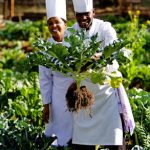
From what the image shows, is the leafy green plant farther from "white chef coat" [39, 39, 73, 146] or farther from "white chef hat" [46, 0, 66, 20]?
"white chef hat" [46, 0, 66, 20]

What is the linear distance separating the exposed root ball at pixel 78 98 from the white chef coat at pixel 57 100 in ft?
A: 0.72

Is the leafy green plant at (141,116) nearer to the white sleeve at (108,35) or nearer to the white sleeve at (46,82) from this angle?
the white sleeve at (46,82)

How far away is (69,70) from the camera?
437cm

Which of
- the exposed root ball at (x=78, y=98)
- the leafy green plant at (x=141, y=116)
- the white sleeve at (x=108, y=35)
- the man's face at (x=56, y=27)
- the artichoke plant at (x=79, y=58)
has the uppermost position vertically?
the man's face at (x=56, y=27)

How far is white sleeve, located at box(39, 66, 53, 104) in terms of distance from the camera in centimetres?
476

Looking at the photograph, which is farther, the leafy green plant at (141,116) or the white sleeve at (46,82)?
the leafy green plant at (141,116)

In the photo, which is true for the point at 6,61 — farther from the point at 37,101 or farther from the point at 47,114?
the point at 47,114

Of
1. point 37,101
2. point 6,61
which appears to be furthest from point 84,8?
point 6,61

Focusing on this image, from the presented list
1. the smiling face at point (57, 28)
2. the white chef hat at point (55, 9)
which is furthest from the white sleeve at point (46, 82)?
the white chef hat at point (55, 9)

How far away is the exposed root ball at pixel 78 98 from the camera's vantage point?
4.45m

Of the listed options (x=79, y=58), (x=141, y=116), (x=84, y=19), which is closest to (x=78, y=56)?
(x=79, y=58)

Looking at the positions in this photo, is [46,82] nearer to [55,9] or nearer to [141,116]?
[55,9]

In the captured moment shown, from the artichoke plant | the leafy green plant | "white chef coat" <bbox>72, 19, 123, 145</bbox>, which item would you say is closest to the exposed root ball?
the artichoke plant

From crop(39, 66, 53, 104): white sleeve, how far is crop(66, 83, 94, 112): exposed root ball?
31 centimetres
